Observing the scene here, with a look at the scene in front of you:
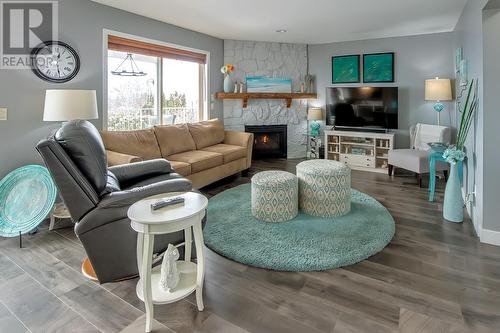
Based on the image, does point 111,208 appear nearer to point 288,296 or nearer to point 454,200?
point 288,296

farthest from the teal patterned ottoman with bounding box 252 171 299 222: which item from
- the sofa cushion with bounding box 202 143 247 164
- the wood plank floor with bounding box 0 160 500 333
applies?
the sofa cushion with bounding box 202 143 247 164

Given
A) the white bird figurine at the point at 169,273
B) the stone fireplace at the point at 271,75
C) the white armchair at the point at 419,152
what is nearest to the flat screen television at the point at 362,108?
the white armchair at the point at 419,152

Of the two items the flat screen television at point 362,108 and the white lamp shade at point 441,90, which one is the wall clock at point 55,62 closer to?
the flat screen television at point 362,108

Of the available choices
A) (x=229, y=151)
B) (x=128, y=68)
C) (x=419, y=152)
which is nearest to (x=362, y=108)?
(x=419, y=152)

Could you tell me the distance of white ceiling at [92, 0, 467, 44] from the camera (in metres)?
3.83

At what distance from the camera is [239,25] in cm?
487

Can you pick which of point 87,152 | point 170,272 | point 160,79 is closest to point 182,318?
point 170,272

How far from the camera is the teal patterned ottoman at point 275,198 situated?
10.2ft

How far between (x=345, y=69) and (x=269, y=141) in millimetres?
2094

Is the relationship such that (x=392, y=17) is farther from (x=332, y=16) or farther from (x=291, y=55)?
(x=291, y=55)

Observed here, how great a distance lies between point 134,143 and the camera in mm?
3857

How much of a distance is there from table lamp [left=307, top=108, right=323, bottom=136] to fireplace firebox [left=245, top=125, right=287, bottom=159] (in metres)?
0.57

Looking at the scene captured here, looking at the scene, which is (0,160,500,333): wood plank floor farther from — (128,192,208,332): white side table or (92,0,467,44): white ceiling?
(92,0,467,44): white ceiling

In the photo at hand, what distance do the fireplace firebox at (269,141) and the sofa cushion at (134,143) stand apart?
2.69 m
